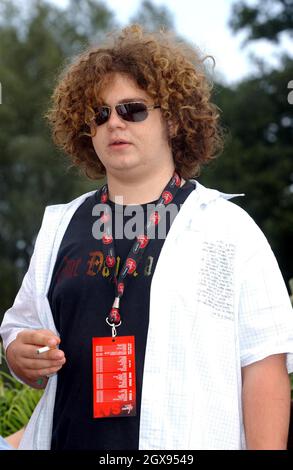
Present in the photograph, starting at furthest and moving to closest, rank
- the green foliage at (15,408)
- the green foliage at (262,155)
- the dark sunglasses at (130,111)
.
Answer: the green foliage at (262,155) < the green foliage at (15,408) < the dark sunglasses at (130,111)

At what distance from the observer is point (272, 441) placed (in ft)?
8.28

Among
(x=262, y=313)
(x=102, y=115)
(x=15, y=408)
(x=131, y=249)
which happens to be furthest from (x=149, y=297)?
(x=15, y=408)

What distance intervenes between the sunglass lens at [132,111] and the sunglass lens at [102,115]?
0.16ft

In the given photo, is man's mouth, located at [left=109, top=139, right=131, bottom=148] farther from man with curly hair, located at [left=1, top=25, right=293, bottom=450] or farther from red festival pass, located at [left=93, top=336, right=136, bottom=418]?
red festival pass, located at [left=93, top=336, right=136, bottom=418]

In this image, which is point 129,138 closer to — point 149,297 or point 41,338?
point 149,297

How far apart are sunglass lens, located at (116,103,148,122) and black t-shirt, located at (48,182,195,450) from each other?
0.28m

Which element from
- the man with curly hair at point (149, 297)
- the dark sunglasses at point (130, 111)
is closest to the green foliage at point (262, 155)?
the man with curly hair at point (149, 297)

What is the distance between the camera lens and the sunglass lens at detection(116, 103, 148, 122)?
275cm

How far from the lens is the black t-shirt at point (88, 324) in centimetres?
257

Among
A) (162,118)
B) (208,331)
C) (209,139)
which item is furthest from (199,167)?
(208,331)

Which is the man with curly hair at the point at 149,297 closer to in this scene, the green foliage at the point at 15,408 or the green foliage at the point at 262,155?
the green foliage at the point at 15,408

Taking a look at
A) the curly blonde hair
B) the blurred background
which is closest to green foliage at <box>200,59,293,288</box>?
the blurred background

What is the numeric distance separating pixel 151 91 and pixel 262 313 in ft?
2.55
